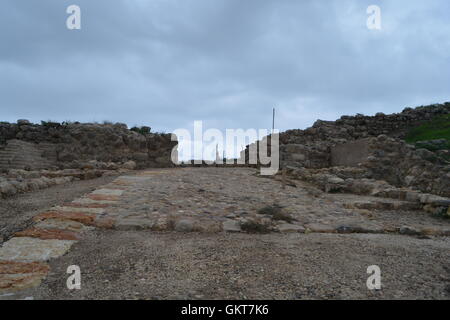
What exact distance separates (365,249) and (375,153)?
6344 millimetres

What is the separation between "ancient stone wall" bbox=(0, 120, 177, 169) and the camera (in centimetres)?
998

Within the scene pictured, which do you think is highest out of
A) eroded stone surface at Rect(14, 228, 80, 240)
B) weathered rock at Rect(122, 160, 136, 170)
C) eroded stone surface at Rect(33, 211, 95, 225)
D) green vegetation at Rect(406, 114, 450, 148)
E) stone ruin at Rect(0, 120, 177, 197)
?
green vegetation at Rect(406, 114, 450, 148)

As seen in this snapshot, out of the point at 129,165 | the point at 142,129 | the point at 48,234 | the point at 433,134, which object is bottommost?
the point at 48,234

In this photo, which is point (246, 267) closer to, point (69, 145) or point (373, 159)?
point (373, 159)

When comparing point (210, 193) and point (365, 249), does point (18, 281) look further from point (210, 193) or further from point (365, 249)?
point (210, 193)

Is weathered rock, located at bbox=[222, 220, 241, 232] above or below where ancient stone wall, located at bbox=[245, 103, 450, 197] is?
below

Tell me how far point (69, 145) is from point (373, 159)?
11.0 metres

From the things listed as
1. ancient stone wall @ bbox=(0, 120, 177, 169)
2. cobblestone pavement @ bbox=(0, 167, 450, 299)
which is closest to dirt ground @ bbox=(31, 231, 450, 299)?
cobblestone pavement @ bbox=(0, 167, 450, 299)

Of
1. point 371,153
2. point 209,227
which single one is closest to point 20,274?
point 209,227

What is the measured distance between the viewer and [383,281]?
2.43 meters

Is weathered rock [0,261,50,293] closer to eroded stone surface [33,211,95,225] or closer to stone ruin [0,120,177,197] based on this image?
eroded stone surface [33,211,95,225]

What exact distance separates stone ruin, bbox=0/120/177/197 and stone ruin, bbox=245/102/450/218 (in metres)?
4.45

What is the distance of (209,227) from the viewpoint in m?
3.88
